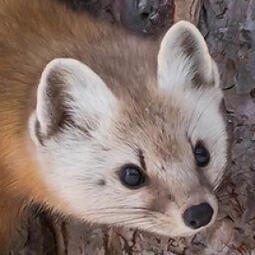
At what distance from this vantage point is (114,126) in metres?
2.32

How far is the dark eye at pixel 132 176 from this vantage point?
90.4 inches

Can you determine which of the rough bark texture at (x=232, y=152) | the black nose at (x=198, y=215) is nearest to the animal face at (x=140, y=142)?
the black nose at (x=198, y=215)

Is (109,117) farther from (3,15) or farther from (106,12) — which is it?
(106,12)

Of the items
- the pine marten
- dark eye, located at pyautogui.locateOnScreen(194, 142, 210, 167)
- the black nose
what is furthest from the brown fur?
the black nose

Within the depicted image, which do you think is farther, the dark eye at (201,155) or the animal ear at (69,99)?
the dark eye at (201,155)

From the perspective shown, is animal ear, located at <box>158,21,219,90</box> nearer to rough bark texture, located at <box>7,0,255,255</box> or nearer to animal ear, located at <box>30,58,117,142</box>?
animal ear, located at <box>30,58,117,142</box>

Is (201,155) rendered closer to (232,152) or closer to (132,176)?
(132,176)

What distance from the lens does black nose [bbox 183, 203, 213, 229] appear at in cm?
225

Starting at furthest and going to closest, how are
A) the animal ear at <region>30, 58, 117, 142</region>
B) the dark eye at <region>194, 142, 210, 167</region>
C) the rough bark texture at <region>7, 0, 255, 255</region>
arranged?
the rough bark texture at <region>7, 0, 255, 255</region> < the dark eye at <region>194, 142, 210, 167</region> < the animal ear at <region>30, 58, 117, 142</region>

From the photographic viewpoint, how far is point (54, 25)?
263 cm

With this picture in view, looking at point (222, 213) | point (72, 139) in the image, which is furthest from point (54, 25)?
point (222, 213)

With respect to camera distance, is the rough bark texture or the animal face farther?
the rough bark texture

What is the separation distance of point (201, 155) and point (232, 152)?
1.35ft

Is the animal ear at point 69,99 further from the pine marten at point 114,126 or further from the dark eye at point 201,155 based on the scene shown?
the dark eye at point 201,155
